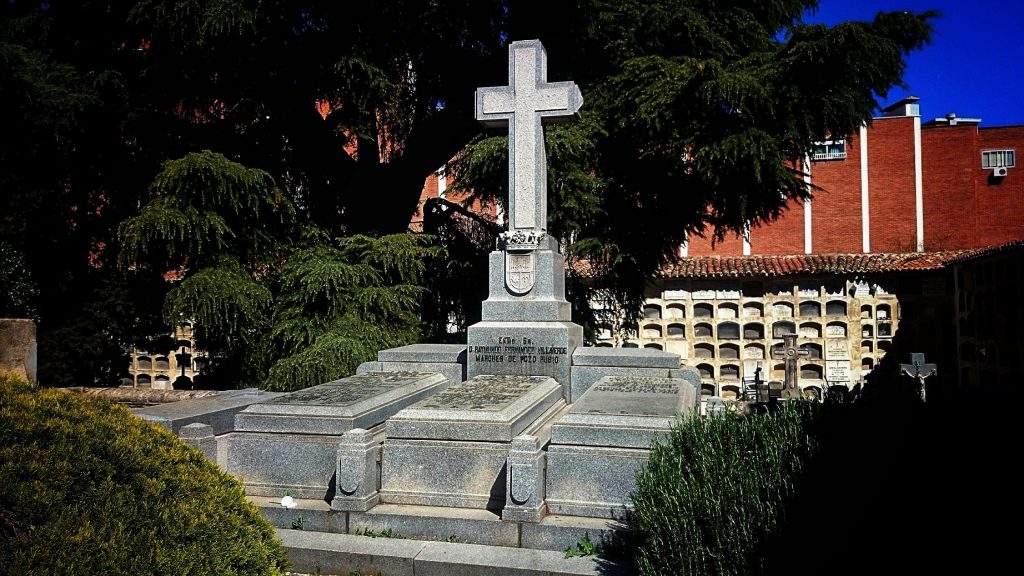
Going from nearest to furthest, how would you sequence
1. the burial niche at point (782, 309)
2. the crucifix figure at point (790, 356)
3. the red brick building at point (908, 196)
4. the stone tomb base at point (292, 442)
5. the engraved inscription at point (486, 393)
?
the stone tomb base at point (292, 442), the engraved inscription at point (486, 393), the crucifix figure at point (790, 356), the burial niche at point (782, 309), the red brick building at point (908, 196)

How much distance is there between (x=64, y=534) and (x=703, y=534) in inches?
116

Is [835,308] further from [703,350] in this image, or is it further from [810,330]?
[703,350]

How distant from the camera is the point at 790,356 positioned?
20.0 metres

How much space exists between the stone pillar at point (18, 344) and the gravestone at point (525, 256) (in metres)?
5.12

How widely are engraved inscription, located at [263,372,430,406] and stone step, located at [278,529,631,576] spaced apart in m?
1.57

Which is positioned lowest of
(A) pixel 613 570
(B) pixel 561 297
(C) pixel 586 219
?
(A) pixel 613 570

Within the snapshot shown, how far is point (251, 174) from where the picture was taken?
11.9 metres

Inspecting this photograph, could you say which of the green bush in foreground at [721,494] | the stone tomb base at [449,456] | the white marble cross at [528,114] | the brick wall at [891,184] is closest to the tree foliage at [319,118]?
the white marble cross at [528,114]

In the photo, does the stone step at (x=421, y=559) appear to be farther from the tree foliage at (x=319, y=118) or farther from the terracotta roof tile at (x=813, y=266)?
the terracotta roof tile at (x=813, y=266)

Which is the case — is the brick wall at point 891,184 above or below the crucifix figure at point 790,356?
above

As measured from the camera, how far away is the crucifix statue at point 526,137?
888 cm

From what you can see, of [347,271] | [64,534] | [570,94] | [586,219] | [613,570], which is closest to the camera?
[64,534]

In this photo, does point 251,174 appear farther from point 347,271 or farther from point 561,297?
point 561,297

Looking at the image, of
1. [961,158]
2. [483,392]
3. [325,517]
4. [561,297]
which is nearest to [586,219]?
[561,297]
